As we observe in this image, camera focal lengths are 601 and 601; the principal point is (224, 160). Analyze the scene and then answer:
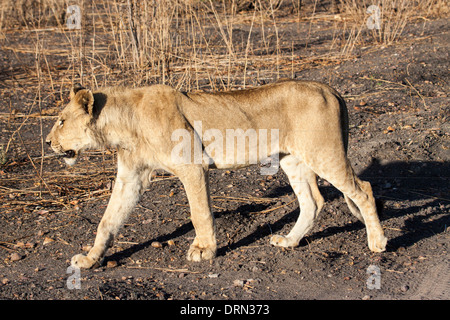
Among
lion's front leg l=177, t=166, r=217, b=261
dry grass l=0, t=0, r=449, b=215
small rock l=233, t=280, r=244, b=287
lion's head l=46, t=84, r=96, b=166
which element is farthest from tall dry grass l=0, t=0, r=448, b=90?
small rock l=233, t=280, r=244, b=287

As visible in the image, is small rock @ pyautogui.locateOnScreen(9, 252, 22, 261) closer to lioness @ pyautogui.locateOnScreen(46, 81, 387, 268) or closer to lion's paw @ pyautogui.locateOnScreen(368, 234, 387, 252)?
lioness @ pyautogui.locateOnScreen(46, 81, 387, 268)

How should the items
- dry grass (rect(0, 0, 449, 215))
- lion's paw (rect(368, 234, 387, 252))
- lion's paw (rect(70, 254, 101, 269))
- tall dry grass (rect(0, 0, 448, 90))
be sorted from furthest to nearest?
tall dry grass (rect(0, 0, 448, 90)), dry grass (rect(0, 0, 449, 215)), lion's paw (rect(368, 234, 387, 252)), lion's paw (rect(70, 254, 101, 269))

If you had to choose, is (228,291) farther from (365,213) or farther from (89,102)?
(89,102)

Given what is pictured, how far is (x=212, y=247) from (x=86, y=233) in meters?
1.45

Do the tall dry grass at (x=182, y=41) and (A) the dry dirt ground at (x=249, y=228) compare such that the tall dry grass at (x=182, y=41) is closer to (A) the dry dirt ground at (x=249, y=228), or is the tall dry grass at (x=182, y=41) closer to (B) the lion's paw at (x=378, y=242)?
(A) the dry dirt ground at (x=249, y=228)

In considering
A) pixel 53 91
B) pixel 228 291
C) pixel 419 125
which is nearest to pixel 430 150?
pixel 419 125

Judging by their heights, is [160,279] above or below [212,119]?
below

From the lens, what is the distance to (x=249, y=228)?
5918 mm

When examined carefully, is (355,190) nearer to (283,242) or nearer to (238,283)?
(283,242)

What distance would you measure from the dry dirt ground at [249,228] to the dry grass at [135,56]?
2.1 inches

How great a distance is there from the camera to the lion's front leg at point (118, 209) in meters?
5.13

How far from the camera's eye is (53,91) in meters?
9.87

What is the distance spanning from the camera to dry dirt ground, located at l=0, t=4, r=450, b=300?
4.68 m

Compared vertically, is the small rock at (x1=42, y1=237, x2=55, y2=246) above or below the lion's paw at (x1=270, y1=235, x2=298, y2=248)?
below
